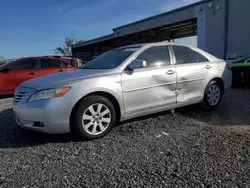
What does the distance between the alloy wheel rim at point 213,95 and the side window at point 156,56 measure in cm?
129

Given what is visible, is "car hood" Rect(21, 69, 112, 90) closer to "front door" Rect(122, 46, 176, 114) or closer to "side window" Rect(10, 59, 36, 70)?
"front door" Rect(122, 46, 176, 114)

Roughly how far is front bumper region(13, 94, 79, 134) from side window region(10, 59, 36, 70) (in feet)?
18.4

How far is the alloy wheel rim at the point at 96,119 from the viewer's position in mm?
3816

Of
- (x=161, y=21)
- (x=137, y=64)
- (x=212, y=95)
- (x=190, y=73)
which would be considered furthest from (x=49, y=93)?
(x=161, y=21)

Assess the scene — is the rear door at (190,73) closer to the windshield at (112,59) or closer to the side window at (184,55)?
the side window at (184,55)

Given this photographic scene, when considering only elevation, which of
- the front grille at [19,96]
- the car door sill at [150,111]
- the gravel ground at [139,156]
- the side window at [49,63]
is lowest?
the gravel ground at [139,156]

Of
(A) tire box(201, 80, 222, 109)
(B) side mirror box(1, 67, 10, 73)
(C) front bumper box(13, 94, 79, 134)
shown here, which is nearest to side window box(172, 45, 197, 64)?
(A) tire box(201, 80, 222, 109)

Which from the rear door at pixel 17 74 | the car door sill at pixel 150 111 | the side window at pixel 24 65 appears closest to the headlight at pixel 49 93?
the car door sill at pixel 150 111

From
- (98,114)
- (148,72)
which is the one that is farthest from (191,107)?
(98,114)

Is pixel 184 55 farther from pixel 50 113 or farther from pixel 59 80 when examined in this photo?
pixel 50 113

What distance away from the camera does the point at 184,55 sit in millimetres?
5105

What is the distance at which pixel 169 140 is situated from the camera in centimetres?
374

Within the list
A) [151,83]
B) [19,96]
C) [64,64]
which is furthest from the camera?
[64,64]

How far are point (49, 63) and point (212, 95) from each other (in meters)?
6.07
